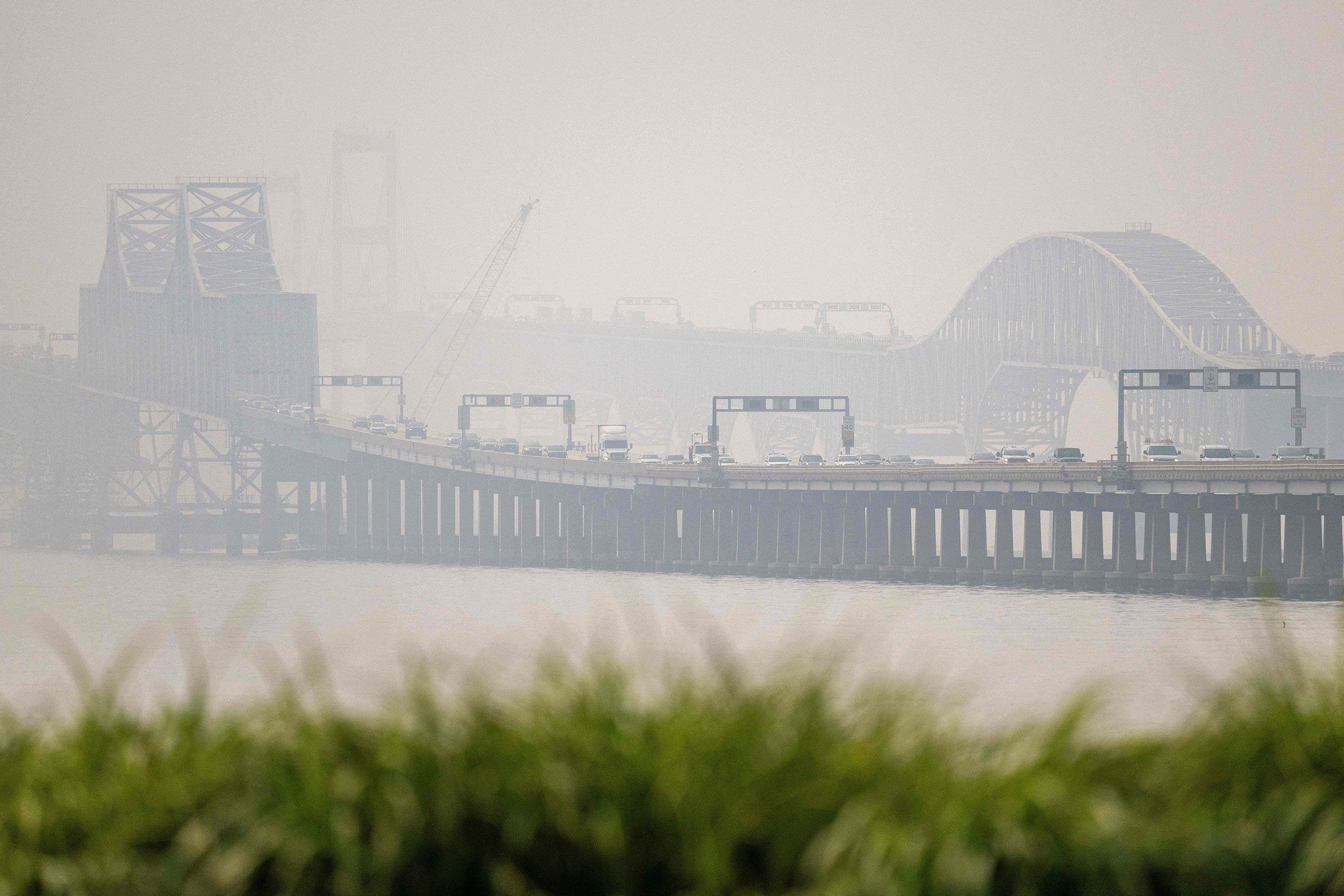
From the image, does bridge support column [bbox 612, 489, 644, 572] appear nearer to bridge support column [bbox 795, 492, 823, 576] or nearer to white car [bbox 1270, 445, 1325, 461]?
bridge support column [bbox 795, 492, 823, 576]

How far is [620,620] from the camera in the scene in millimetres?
91000

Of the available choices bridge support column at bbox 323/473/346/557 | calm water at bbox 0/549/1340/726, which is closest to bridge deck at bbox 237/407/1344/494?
bridge support column at bbox 323/473/346/557

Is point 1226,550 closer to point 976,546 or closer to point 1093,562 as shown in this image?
point 1093,562

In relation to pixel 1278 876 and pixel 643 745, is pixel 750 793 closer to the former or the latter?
pixel 643 745

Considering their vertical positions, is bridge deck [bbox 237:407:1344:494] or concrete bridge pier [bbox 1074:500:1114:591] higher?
bridge deck [bbox 237:407:1344:494]

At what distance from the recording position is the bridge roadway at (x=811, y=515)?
106 m

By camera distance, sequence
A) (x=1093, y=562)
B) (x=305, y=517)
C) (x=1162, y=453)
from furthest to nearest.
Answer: (x=305, y=517) → (x=1162, y=453) → (x=1093, y=562)

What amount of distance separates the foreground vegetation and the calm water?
888 inches

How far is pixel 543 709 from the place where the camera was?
9.20 m

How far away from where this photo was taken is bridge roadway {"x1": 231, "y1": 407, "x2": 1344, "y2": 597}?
106 metres

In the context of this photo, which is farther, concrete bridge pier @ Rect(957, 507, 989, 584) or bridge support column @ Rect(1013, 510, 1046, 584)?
concrete bridge pier @ Rect(957, 507, 989, 584)

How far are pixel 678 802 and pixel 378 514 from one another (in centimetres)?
16602

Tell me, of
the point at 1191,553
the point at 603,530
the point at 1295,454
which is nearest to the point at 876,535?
the point at 1191,553

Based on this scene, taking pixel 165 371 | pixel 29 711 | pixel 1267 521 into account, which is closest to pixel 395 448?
pixel 165 371
